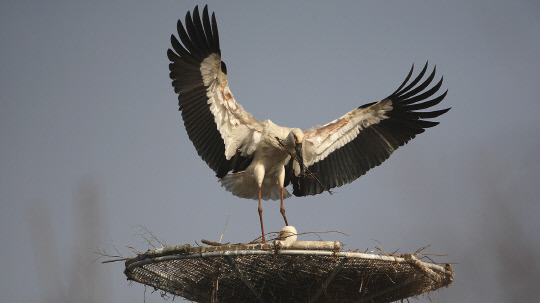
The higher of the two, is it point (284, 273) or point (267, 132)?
point (267, 132)

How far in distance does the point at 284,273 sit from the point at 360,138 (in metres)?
2.87

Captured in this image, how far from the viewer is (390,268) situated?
7281 mm

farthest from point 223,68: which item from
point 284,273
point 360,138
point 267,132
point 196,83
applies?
point 284,273

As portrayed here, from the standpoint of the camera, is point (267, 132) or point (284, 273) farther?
point (267, 132)

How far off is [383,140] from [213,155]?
2346 millimetres

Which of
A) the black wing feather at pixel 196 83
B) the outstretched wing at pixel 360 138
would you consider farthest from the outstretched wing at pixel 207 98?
the outstretched wing at pixel 360 138

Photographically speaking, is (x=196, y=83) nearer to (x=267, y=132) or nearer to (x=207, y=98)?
(x=207, y=98)

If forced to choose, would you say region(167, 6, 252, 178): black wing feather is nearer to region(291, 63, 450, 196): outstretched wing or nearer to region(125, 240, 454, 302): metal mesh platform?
region(291, 63, 450, 196): outstretched wing

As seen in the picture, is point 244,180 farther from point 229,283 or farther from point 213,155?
point 229,283

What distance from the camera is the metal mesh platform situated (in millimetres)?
6938

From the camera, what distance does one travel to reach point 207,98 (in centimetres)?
921

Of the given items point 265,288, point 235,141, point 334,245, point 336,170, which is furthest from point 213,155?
point 334,245

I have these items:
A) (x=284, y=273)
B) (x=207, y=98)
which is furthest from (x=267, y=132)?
(x=284, y=273)

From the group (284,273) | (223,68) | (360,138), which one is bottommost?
(284,273)
